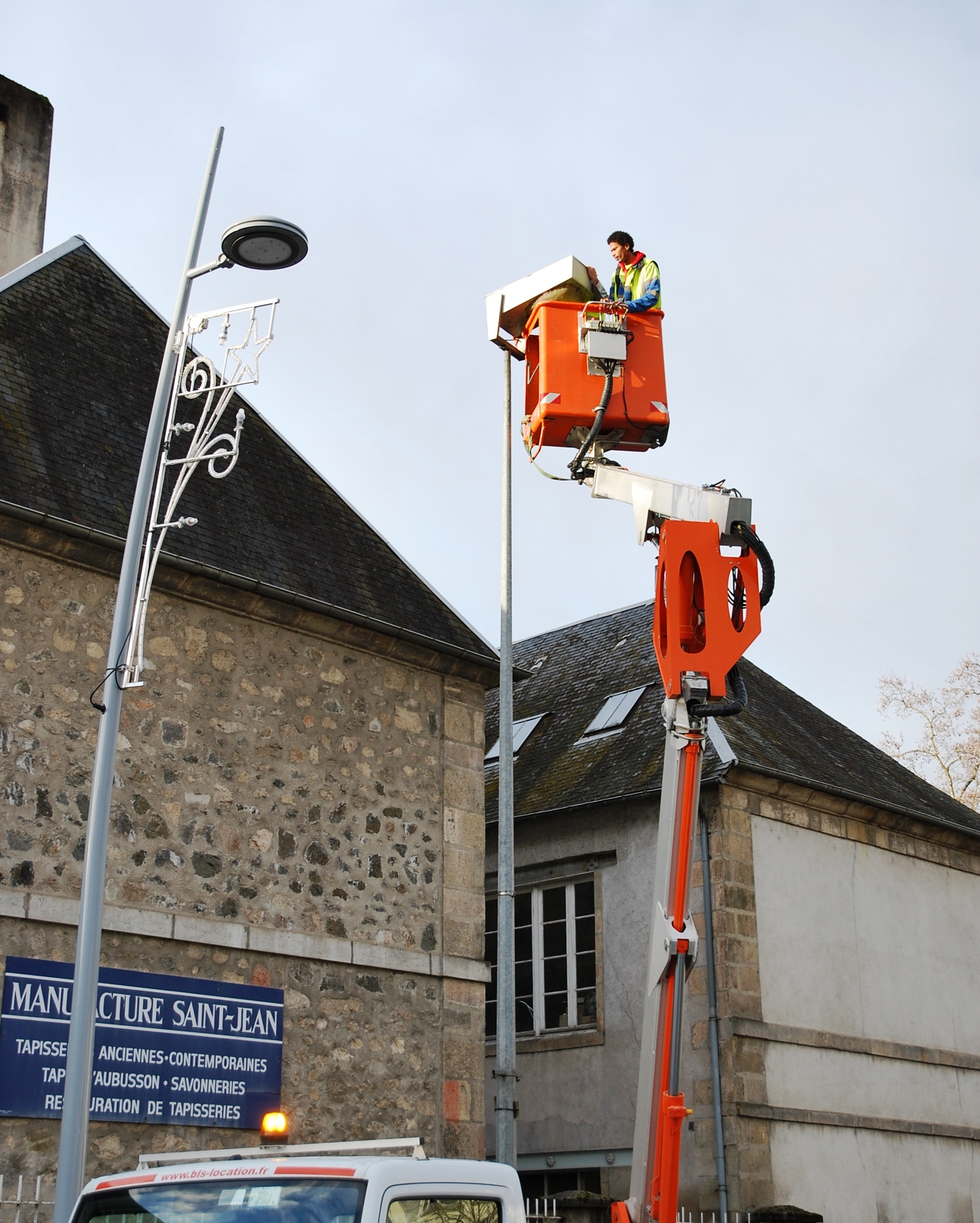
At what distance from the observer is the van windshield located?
4.30m

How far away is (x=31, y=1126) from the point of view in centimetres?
887

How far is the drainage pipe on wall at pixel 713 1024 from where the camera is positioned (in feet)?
43.4

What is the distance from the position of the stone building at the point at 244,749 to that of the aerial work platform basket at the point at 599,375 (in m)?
3.40

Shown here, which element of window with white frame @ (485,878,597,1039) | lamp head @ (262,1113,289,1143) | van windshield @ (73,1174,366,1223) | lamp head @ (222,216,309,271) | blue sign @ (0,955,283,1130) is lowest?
van windshield @ (73,1174,366,1223)

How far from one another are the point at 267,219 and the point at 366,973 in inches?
239

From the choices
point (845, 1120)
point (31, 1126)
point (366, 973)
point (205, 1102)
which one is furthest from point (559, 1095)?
point (31, 1126)

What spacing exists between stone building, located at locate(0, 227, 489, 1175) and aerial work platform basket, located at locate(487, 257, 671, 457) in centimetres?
340

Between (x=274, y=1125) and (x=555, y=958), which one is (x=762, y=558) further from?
(x=555, y=958)

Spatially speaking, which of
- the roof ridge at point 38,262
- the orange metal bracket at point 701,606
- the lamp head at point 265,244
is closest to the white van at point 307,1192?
the orange metal bracket at point 701,606

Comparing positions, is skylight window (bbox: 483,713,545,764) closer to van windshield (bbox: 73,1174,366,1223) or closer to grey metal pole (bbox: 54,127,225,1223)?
grey metal pole (bbox: 54,127,225,1223)

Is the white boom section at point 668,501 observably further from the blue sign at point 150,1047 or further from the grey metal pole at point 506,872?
the blue sign at point 150,1047

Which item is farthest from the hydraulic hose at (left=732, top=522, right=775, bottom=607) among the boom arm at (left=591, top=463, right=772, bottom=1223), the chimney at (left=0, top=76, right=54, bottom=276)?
the chimney at (left=0, top=76, right=54, bottom=276)

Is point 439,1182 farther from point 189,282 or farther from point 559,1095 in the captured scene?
point 559,1095

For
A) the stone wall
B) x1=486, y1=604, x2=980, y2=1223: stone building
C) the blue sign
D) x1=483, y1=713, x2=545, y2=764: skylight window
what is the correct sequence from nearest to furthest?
the blue sign, the stone wall, x1=486, y1=604, x2=980, y2=1223: stone building, x1=483, y1=713, x2=545, y2=764: skylight window
